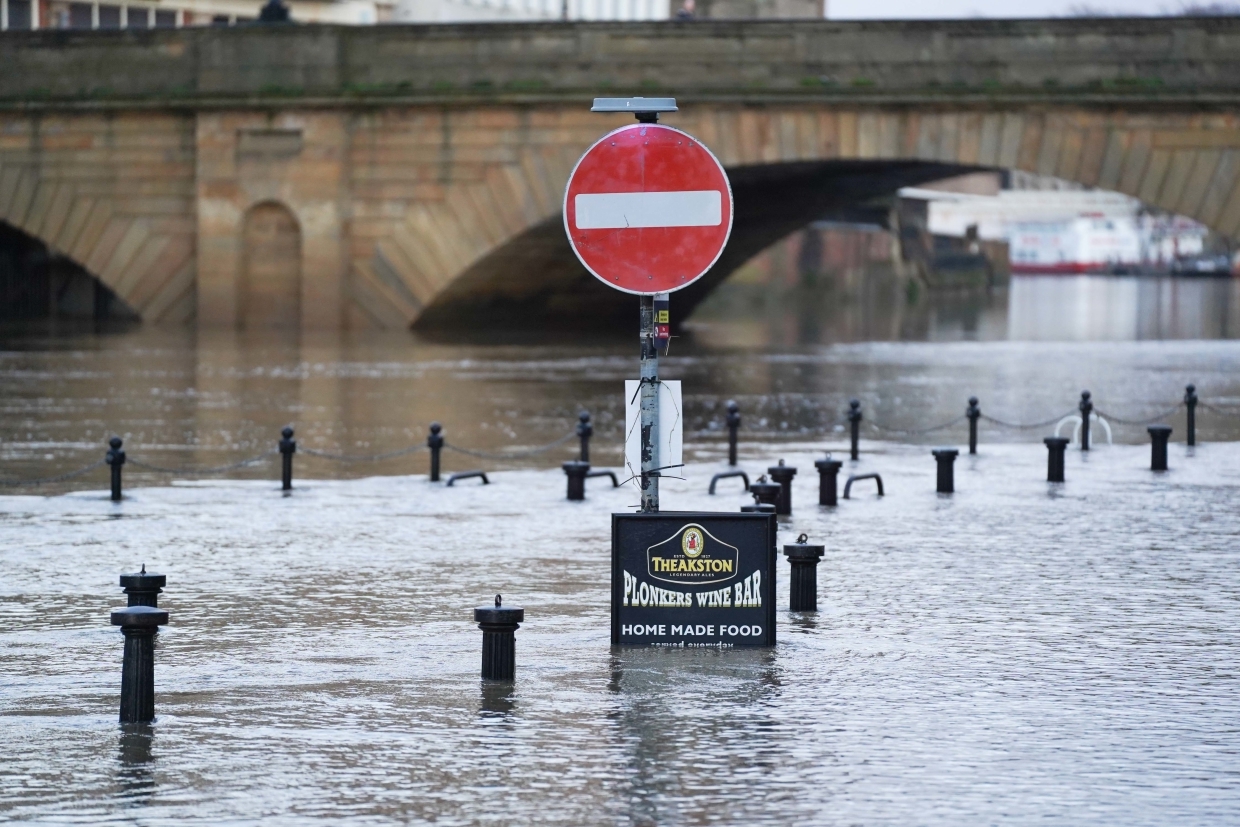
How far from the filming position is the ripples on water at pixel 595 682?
752 centimetres

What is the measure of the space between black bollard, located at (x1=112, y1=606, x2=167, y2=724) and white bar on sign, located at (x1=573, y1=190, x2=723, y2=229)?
2.88m

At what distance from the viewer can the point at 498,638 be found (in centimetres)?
943

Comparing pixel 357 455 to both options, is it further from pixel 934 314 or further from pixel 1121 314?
pixel 1121 314

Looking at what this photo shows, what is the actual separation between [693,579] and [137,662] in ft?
9.13

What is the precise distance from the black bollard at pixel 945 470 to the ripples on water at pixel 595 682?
1770 mm

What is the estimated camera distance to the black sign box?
1002 cm

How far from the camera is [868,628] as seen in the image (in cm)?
1098

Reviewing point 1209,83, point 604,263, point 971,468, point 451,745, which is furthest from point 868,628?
point 1209,83

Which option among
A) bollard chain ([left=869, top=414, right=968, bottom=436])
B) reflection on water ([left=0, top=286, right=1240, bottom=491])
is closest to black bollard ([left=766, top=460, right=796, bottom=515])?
reflection on water ([left=0, top=286, right=1240, bottom=491])

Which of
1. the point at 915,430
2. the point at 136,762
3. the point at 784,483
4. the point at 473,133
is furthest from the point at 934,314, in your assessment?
the point at 136,762

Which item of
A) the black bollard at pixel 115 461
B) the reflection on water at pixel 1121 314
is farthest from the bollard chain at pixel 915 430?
the reflection on water at pixel 1121 314

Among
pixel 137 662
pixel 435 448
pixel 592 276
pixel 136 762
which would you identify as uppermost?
pixel 592 276

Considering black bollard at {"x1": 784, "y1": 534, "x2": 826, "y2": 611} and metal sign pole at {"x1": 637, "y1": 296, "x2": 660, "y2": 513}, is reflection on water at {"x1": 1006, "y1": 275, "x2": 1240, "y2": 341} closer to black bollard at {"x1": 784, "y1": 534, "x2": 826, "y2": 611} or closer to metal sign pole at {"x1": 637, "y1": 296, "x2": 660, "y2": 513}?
black bollard at {"x1": 784, "y1": 534, "x2": 826, "y2": 611}

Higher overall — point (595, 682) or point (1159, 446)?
point (1159, 446)
